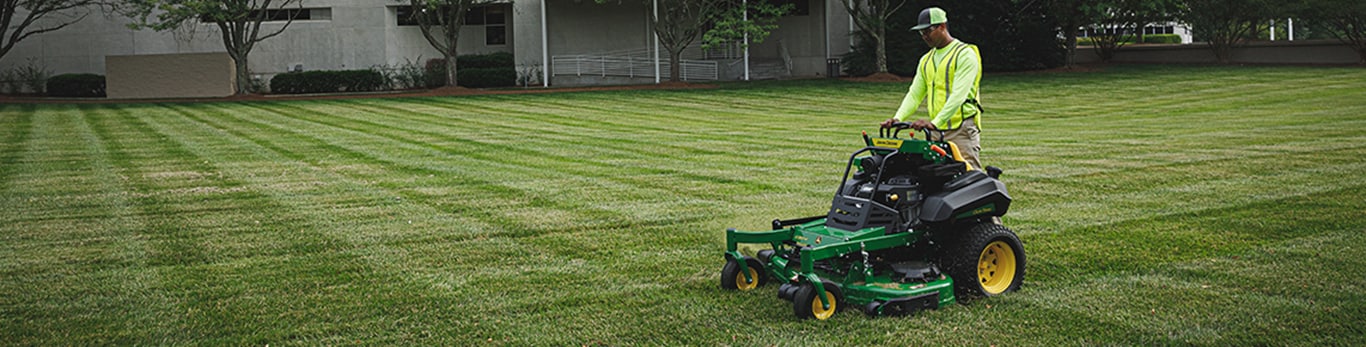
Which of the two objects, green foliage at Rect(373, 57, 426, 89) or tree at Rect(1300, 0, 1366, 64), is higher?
tree at Rect(1300, 0, 1366, 64)

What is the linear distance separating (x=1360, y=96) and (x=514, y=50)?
26349 mm

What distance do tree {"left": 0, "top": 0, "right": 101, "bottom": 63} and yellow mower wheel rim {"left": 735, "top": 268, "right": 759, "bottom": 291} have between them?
118 feet

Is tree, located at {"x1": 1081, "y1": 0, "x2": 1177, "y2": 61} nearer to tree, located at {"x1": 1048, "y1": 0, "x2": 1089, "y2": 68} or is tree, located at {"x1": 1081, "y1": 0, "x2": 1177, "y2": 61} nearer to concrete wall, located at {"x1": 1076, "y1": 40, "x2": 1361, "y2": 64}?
tree, located at {"x1": 1048, "y1": 0, "x2": 1089, "y2": 68}

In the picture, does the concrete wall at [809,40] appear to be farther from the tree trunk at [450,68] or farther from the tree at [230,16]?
the tree at [230,16]

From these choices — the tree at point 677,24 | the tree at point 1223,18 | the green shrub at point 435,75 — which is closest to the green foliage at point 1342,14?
the tree at point 1223,18

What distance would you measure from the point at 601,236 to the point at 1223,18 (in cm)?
4070

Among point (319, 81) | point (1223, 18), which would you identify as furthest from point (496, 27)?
point (1223, 18)

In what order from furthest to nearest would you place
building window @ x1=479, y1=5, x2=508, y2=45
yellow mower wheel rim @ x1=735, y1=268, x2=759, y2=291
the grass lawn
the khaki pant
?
building window @ x1=479, y1=5, x2=508, y2=45 → the khaki pant → yellow mower wheel rim @ x1=735, y1=268, x2=759, y2=291 → the grass lawn

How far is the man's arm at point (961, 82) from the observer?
668 centimetres

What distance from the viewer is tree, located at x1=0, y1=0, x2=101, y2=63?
36250 mm

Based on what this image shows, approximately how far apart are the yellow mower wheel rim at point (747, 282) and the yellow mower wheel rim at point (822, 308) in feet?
2.43

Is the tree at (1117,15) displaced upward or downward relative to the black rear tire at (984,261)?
upward

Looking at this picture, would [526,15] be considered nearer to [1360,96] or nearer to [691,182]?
[1360,96]

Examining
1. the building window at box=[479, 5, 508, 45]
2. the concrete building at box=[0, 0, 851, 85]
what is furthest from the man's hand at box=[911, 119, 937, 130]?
the building window at box=[479, 5, 508, 45]
